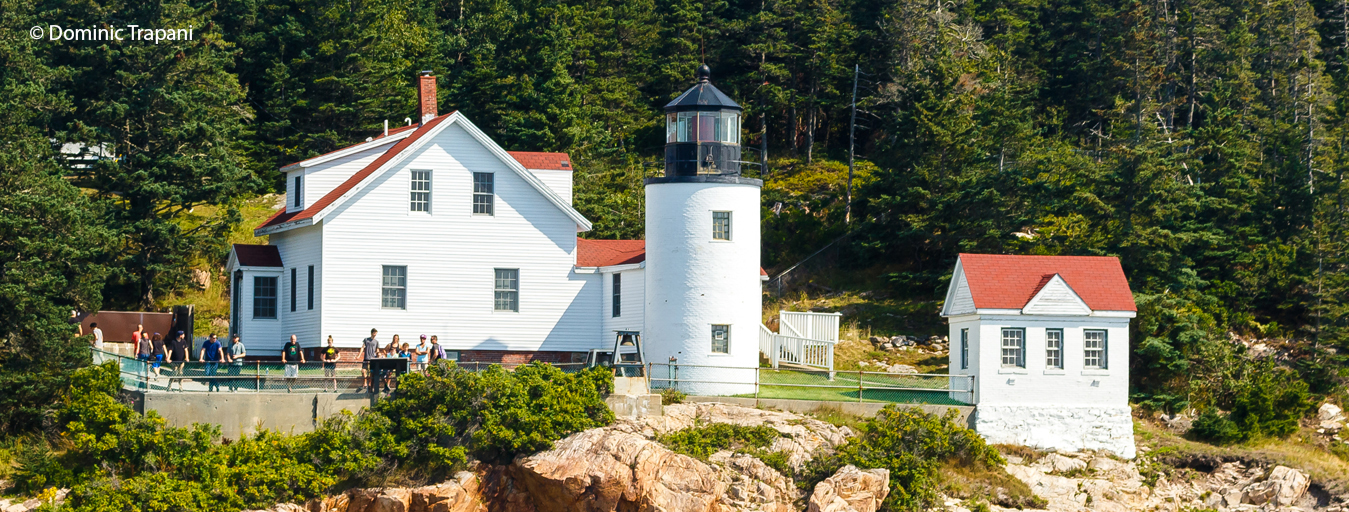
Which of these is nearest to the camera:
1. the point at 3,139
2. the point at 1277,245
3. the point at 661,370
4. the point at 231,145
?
the point at 661,370

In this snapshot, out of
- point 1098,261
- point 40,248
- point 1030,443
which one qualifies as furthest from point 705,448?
point 40,248

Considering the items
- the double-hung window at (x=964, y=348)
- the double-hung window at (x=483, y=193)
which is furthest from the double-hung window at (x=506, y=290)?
the double-hung window at (x=964, y=348)

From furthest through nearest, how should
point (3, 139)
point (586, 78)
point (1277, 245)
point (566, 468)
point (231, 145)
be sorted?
1. point (586, 78)
2. point (231, 145)
3. point (1277, 245)
4. point (3, 139)
5. point (566, 468)

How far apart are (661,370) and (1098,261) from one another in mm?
11915

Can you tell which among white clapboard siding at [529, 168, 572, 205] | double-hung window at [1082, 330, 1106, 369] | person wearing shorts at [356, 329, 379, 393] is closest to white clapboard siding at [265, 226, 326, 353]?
person wearing shorts at [356, 329, 379, 393]

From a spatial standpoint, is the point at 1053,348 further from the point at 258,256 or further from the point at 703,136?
the point at 258,256

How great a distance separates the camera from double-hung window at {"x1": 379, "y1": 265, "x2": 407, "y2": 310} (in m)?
39.3

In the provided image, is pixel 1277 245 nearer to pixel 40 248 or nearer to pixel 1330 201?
pixel 1330 201

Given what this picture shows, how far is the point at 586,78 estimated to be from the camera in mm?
64375

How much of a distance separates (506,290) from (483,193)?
2.71 m

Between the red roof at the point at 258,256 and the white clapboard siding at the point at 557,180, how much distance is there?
24.8 ft

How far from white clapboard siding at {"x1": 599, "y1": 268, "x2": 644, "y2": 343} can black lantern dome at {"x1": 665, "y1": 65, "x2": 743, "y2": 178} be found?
3.05 metres

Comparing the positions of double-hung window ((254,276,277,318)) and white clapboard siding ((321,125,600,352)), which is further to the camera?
double-hung window ((254,276,277,318))

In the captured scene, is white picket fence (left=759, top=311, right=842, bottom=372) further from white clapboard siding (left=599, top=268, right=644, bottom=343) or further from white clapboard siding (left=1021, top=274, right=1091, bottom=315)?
white clapboard siding (left=1021, top=274, right=1091, bottom=315)
